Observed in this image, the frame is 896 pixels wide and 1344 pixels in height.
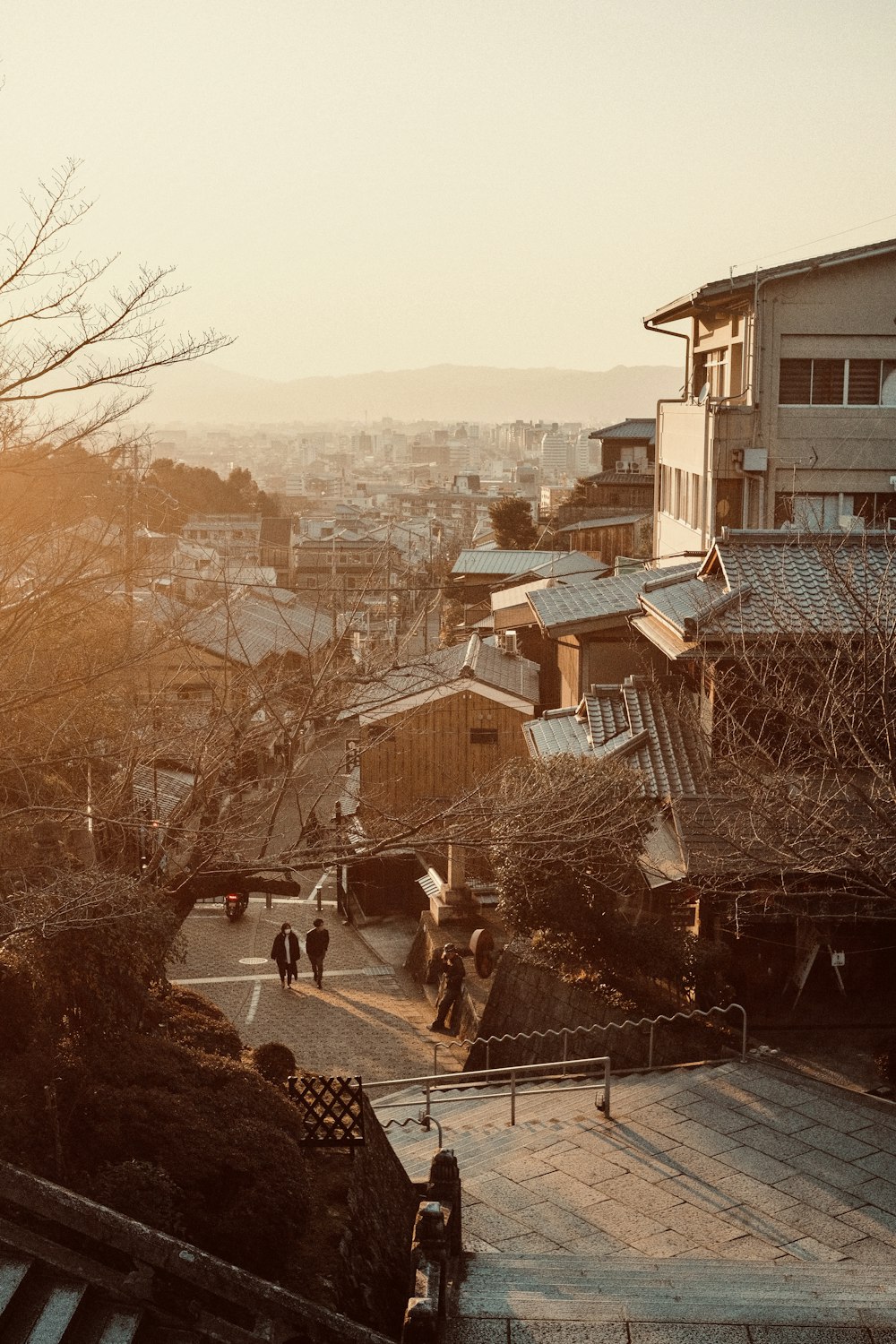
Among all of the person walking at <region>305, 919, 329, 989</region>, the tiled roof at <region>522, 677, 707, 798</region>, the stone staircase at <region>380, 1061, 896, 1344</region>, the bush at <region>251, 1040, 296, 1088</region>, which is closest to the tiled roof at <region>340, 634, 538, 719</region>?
the tiled roof at <region>522, 677, 707, 798</region>

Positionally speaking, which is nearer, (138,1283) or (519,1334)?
(138,1283)

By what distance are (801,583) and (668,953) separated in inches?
199

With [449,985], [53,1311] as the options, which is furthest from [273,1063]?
[449,985]

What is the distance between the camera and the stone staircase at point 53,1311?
680 cm

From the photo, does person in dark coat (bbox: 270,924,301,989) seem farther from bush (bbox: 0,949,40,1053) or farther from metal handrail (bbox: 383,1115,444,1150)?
bush (bbox: 0,949,40,1053)

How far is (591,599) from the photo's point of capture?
24.5 metres

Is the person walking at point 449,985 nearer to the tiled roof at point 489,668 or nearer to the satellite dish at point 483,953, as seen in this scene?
the satellite dish at point 483,953

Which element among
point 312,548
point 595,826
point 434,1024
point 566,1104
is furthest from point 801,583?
point 312,548

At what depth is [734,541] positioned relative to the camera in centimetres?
1727

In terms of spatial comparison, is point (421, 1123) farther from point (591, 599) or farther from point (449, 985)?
point (591, 599)

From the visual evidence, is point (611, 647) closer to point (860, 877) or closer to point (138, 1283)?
point (860, 877)

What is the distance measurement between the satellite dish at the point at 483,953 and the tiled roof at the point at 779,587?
5.63m

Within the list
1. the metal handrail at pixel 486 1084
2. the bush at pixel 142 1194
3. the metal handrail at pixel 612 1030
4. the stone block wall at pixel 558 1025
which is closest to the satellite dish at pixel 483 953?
the stone block wall at pixel 558 1025

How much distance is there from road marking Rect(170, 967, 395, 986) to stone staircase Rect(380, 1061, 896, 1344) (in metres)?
8.13
